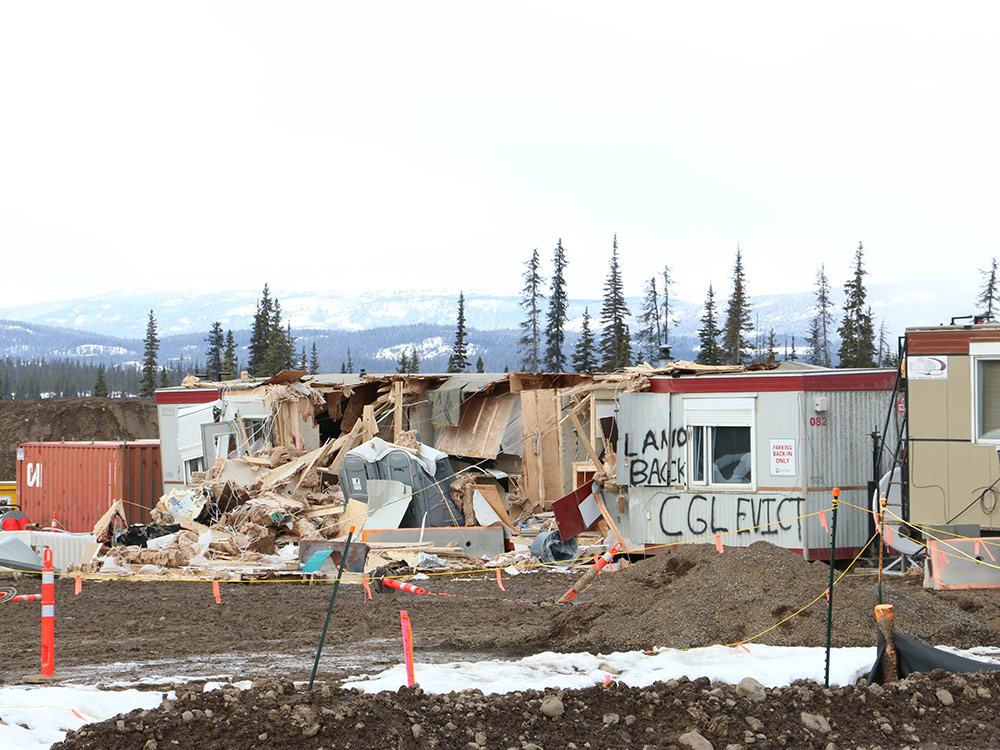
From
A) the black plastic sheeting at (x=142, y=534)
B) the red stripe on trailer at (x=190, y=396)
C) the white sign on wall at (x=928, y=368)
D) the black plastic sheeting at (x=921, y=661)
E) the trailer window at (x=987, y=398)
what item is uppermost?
the white sign on wall at (x=928, y=368)

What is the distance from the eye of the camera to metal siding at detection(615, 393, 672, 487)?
18594 mm

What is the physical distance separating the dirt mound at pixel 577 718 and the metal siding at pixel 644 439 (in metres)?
11.0

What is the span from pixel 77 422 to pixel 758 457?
52.2 metres

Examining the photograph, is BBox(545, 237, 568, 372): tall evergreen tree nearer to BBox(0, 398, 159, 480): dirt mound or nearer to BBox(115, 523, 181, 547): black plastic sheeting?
BBox(0, 398, 159, 480): dirt mound

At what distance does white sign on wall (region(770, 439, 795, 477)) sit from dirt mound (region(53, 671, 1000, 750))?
33.2 feet

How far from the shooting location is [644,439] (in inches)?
743

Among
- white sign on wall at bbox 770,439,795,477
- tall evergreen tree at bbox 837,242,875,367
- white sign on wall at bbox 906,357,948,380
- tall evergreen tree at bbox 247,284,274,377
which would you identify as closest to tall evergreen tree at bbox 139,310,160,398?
tall evergreen tree at bbox 247,284,274,377

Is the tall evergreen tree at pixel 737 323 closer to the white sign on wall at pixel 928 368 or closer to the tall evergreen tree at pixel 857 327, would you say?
the tall evergreen tree at pixel 857 327

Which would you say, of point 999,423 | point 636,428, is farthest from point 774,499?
point 999,423

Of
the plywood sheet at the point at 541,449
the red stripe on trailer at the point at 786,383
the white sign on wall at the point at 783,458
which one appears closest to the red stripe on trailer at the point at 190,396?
the plywood sheet at the point at 541,449

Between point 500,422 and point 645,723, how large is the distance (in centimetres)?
1904

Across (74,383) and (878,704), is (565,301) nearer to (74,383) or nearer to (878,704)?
(878,704)

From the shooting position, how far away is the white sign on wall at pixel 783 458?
17609mm

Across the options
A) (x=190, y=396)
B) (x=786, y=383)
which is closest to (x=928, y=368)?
(x=786, y=383)
